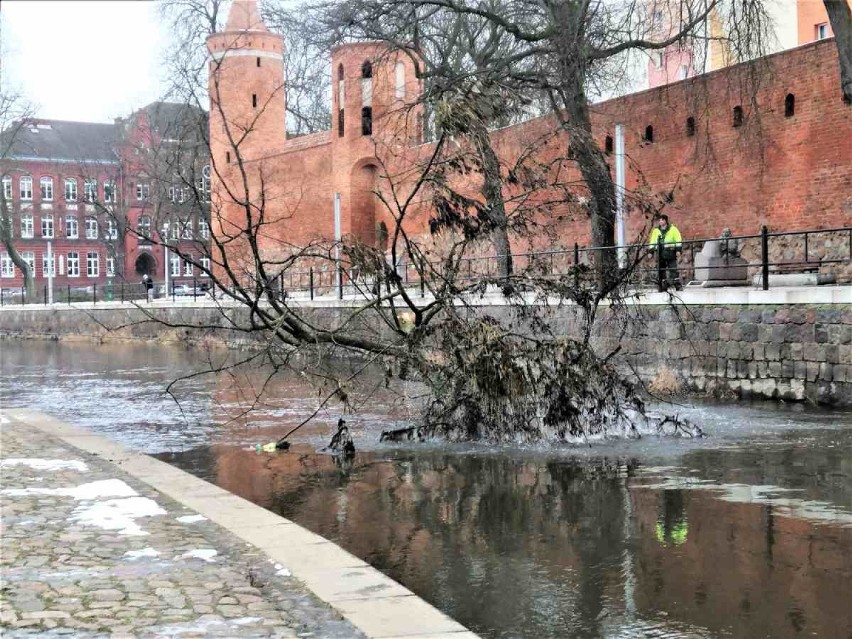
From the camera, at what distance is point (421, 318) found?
11617mm

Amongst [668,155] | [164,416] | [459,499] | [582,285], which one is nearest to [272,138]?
[668,155]

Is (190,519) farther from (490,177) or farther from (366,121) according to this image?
(366,121)

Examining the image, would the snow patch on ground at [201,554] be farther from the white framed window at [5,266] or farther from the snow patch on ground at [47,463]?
the white framed window at [5,266]

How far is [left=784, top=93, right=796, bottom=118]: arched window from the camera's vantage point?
22594mm

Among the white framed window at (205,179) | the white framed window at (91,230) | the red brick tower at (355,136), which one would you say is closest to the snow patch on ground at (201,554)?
the white framed window at (205,179)

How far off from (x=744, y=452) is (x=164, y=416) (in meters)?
8.15

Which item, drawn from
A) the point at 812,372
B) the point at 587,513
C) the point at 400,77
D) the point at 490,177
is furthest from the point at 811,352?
the point at 400,77

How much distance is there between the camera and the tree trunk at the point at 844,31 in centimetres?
1599

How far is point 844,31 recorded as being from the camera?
1605 centimetres

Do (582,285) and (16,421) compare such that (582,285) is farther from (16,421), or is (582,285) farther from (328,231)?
(328,231)

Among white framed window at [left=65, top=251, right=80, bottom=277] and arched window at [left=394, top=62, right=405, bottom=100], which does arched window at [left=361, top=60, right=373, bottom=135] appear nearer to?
arched window at [left=394, top=62, right=405, bottom=100]

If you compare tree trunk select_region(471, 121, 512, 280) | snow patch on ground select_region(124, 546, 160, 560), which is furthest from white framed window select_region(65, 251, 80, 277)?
snow patch on ground select_region(124, 546, 160, 560)

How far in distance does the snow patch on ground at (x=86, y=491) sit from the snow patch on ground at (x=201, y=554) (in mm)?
1885

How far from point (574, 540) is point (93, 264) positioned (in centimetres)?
7666
